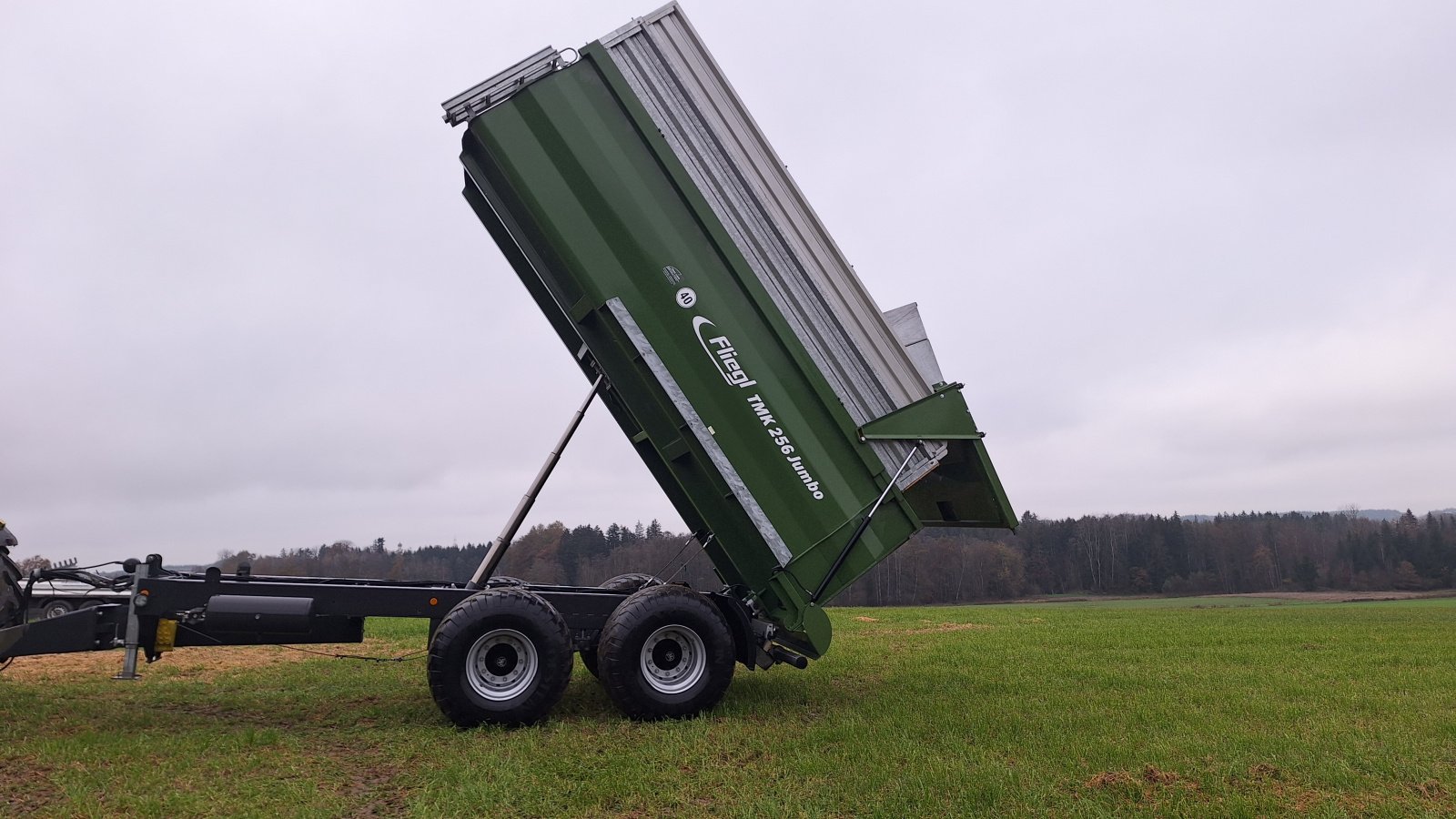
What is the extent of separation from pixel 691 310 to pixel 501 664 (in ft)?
9.62

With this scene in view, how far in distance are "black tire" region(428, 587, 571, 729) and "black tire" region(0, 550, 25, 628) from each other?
9.88 feet

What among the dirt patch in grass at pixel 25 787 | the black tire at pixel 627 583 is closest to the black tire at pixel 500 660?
the black tire at pixel 627 583

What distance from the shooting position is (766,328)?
6.34 metres

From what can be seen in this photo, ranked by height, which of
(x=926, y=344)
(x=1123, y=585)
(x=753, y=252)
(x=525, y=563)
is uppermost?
(x=753, y=252)

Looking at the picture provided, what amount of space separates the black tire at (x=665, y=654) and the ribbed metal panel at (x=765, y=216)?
1876 mm

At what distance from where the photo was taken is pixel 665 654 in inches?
247

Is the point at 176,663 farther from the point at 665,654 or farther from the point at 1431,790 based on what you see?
the point at 1431,790

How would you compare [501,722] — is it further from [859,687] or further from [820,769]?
[859,687]

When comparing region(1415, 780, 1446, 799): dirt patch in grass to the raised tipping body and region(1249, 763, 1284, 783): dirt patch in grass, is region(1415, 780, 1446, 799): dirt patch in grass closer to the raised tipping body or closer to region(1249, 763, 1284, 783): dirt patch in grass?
region(1249, 763, 1284, 783): dirt patch in grass

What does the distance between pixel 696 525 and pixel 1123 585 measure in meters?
70.2

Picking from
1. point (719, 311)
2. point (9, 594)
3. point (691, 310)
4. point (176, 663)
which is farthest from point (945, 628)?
point (9, 594)

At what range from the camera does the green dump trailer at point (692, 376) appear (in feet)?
19.9

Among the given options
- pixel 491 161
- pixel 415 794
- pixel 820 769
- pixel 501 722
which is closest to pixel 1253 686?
pixel 820 769

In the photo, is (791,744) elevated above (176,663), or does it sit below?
below
